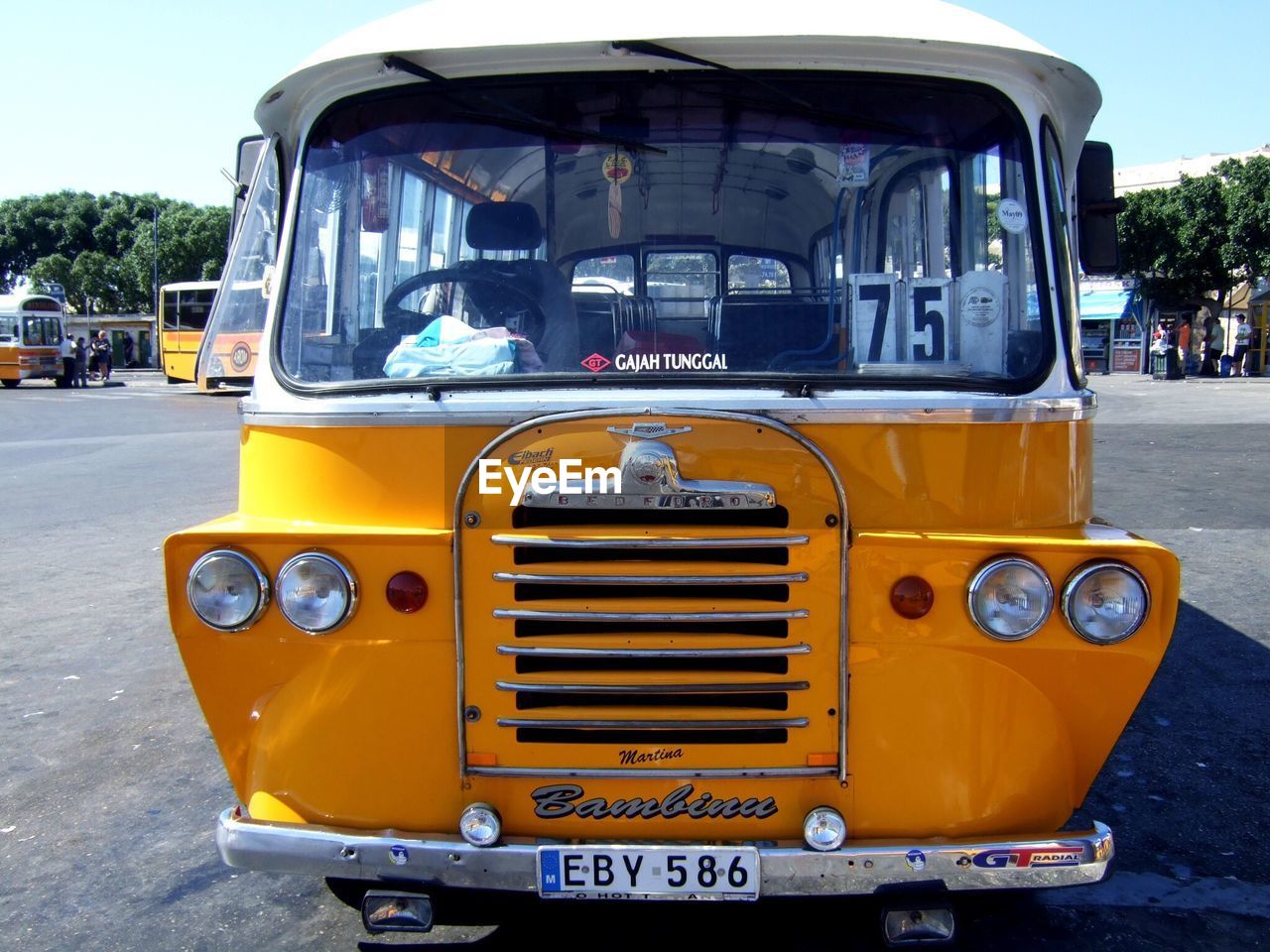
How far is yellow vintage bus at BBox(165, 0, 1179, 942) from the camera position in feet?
9.08

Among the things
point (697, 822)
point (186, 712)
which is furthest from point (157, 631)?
point (697, 822)

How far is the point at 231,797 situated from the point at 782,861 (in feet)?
8.82

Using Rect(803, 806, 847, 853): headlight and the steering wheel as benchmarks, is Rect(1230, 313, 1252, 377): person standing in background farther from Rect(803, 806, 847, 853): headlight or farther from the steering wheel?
Rect(803, 806, 847, 853): headlight

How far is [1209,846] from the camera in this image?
156 inches

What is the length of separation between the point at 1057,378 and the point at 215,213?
208 ft

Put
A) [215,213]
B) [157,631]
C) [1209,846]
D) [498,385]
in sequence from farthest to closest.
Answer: [215,213] → [157,631] → [1209,846] → [498,385]

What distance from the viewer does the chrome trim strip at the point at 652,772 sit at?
2805mm

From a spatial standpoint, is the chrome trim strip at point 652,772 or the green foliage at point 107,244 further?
the green foliage at point 107,244

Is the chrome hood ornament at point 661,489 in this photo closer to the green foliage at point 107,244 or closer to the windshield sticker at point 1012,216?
the windshield sticker at point 1012,216

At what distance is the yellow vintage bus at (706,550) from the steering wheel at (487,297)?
0.07 meters

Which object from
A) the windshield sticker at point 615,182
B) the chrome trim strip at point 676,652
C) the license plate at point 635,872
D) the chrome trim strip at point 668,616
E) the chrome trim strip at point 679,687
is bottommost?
the license plate at point 635,872

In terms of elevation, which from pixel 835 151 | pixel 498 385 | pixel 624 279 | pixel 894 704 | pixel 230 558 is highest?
pixel 835 151

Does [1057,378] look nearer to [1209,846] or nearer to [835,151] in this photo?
[835,151]

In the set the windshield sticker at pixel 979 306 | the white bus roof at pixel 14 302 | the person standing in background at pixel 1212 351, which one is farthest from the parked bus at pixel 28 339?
the windshield sticker at pixel 979 306
